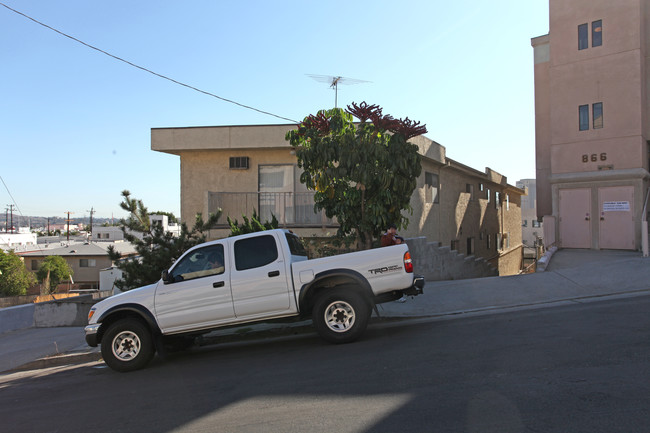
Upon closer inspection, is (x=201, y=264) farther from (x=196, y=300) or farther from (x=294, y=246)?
(x=294, y=246)

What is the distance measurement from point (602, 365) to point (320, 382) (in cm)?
320

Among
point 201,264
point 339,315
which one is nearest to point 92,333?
point 201,264

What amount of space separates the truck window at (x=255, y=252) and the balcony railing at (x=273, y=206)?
6.40 m

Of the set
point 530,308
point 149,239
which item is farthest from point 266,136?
point 530,308

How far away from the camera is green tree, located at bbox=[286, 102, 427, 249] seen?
972cm

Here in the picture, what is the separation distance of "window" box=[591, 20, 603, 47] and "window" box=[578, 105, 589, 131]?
2436mm

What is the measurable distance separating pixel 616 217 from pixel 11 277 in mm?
45953

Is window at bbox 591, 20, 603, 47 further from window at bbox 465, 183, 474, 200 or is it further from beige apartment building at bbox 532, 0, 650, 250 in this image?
window at bbox 465, 183, 474, 200

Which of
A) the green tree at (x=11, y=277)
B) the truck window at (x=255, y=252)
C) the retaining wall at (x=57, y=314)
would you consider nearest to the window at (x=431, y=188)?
the truck window at (x=255, y=252)

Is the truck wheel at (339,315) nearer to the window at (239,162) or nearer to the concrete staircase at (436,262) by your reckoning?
the concrete staircase at (436,262)

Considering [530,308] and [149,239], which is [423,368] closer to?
[530,308]

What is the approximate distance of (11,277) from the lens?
40719 millimetres

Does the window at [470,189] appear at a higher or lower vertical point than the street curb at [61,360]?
higher

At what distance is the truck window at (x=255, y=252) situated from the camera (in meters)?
7.28
